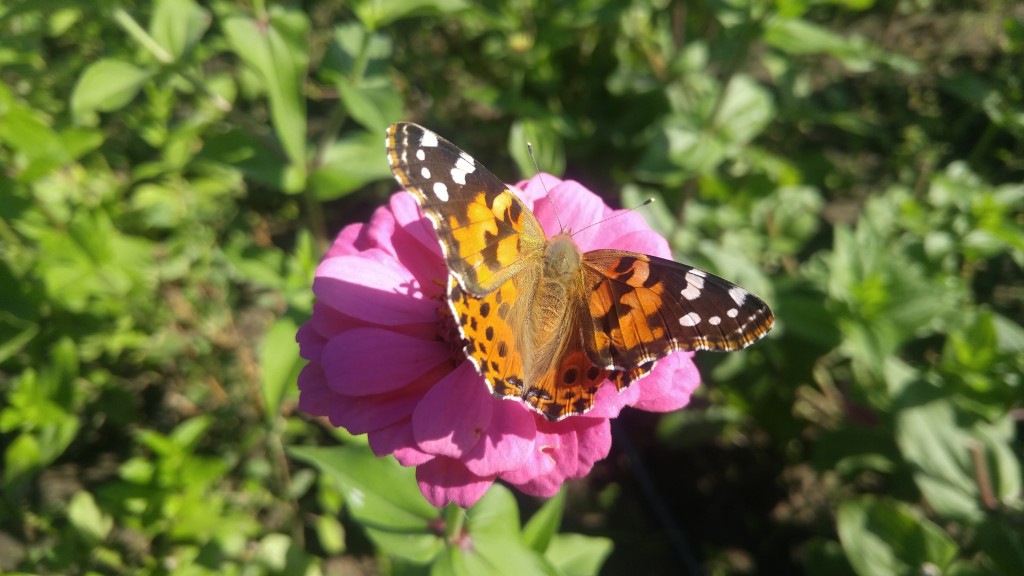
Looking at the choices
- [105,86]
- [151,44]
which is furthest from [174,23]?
[105,86]

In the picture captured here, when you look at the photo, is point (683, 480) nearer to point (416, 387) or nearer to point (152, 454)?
point (416, 387)

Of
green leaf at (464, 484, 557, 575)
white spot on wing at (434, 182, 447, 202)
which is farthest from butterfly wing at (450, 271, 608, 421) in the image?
green leaf at (464, 484, 557, 575)

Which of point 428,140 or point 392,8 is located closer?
point 428,140

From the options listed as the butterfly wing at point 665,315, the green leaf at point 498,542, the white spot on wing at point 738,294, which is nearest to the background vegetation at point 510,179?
the green leaf at point 498,542

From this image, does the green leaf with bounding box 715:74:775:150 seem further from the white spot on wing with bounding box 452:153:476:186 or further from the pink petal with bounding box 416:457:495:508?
the pink petal with bounding box 416:457:495:508

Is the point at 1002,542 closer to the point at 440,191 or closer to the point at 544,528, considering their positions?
the point at 544,528

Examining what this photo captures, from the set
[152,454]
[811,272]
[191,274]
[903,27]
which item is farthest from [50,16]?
[903,27]
